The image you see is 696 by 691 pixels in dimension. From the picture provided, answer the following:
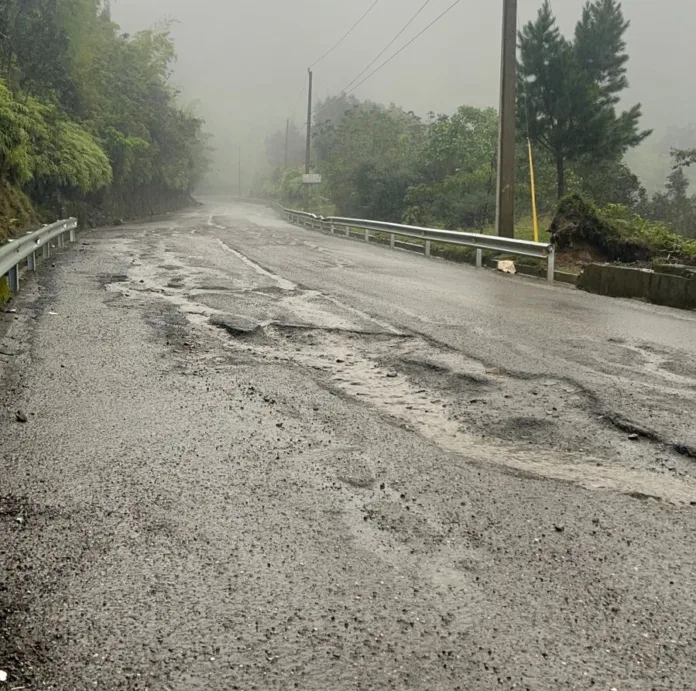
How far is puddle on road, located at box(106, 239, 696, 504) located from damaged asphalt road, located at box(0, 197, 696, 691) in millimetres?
27

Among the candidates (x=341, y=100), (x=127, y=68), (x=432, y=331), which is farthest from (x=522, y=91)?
(x=341, y=100)

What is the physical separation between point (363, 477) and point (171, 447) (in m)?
1.18

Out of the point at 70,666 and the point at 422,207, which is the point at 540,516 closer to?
the point at 70,666

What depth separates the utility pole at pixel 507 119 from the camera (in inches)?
718

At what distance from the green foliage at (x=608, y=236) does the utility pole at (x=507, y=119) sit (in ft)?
5.49

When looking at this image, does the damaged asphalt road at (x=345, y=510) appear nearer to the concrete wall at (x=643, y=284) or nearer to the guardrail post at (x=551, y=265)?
the concrete wall at (x=643, y=284)

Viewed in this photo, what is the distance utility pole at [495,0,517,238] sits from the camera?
18234mm

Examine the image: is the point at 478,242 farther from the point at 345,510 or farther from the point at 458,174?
the point at 458,174

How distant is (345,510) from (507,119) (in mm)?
16561

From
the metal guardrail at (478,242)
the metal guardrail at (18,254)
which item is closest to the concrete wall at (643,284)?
the metal guardrail at (478,242)

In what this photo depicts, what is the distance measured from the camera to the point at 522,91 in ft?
116

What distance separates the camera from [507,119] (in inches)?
720

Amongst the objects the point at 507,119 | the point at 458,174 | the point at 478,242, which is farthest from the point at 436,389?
the point at 458,174

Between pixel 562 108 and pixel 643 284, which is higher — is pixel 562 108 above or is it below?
above
